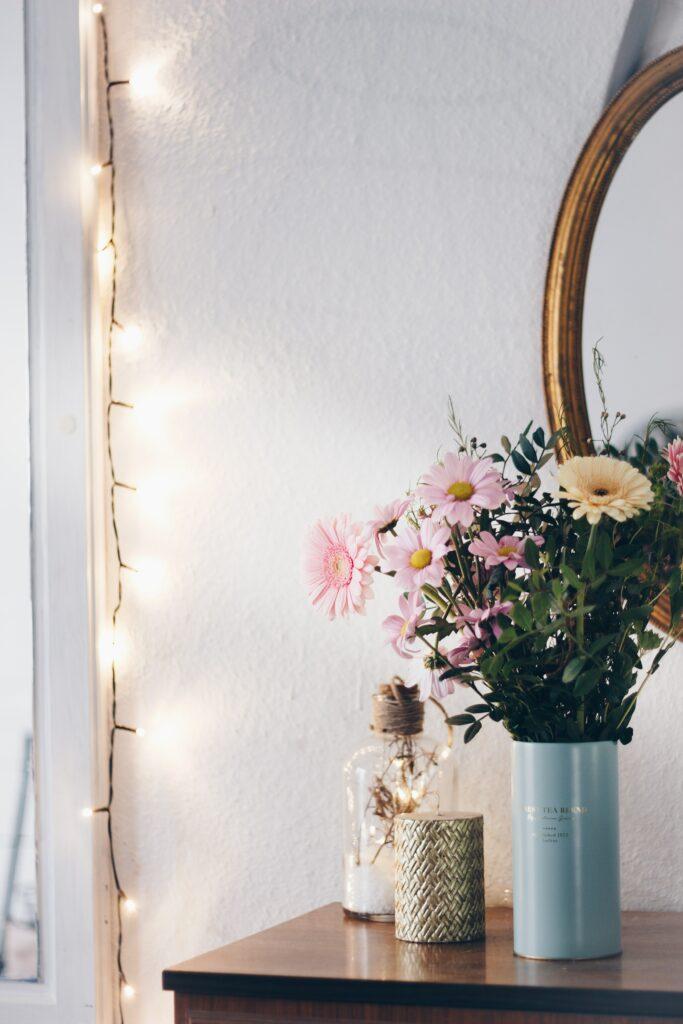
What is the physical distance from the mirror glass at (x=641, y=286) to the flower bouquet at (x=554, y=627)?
28 centimetres

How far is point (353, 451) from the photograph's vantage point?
5.29ft

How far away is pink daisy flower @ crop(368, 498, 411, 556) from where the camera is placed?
1271 mm

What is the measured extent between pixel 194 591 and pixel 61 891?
45cm

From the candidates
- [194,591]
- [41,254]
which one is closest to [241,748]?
[194,591]

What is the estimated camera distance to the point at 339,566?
1.28m

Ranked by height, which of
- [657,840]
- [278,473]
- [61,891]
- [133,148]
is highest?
[133,148]

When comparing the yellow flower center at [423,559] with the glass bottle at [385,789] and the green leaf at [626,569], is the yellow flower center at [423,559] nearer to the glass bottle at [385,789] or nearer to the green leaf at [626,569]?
the green leaf at [626,569]

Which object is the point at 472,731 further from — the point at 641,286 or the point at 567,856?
the point at 641,286

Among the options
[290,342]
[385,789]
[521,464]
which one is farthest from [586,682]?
[290,342]

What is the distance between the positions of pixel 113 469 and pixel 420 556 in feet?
2.14

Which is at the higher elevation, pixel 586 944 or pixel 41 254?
pixel 41 254

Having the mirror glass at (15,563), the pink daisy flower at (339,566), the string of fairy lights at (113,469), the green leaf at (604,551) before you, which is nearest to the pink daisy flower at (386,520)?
the pink daisy flower at (339,566)

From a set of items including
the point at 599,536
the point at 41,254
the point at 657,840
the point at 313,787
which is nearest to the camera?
the point at 599,536

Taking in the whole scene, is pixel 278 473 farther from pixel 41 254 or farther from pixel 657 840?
pixel 657 840
